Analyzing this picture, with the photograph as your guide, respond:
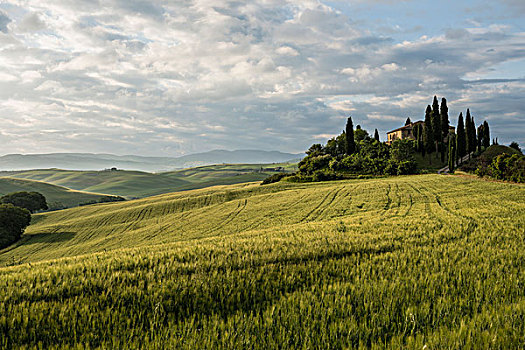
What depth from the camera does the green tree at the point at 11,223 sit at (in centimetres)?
5103

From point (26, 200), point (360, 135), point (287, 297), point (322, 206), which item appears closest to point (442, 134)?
point (360, 135)

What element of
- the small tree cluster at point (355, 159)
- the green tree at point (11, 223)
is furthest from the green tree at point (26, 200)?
the small tree cluster at point (355, 159)

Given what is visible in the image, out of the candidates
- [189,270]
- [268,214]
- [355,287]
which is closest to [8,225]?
[268,214]

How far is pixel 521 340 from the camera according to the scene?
427cm

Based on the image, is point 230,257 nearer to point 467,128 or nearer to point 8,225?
point 8,225

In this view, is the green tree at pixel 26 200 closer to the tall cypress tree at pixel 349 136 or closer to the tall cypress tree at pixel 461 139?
the tall cypress tree at pixel 349 136

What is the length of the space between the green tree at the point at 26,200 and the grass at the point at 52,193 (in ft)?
113

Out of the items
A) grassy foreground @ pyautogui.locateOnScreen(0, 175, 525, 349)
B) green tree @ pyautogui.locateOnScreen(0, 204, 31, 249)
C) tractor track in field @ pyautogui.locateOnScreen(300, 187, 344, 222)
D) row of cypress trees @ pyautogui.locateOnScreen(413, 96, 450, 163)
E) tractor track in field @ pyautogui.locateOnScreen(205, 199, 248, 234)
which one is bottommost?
green tree @ pyautogui.locateOnScreen(0, 204, 31, 249)

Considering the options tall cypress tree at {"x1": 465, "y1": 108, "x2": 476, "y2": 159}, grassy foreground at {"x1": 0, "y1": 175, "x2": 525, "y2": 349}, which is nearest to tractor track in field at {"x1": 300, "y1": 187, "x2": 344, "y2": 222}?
grassy foreground at {"x1": 0, "y1": 175, "x2": 525, "y2": 349}

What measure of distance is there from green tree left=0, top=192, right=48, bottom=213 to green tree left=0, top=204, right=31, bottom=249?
41.8 m

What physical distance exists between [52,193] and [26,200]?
77.5 meters

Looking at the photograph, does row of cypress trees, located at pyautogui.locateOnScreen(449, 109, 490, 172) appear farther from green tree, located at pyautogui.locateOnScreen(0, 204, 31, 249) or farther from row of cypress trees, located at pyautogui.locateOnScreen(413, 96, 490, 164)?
green tree, located at pyautogui.locateOnScreen(0, 204, 31, 249)

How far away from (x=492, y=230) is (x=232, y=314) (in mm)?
12282

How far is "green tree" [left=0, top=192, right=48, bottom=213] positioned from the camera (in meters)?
92.4
